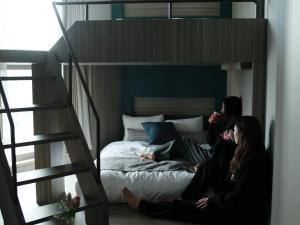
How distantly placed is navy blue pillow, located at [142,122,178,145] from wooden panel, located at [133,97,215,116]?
2.18 feet

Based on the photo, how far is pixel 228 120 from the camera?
425 cm

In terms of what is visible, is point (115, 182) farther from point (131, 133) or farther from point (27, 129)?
point (131, 133)

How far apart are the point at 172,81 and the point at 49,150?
312cm

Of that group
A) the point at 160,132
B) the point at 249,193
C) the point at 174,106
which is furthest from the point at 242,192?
the point at 174,106

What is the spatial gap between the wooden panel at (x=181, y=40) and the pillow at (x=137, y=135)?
2.51 meters

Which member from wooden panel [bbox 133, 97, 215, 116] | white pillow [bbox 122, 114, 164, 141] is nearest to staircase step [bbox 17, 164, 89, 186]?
white pillow [bbox 122, 114, 164, 141]

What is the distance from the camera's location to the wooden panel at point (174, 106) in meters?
6.63

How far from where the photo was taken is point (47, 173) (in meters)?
3.11

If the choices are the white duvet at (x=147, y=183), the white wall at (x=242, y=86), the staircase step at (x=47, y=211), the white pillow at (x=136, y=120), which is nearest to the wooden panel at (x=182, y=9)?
the white wall at (x=242, y=86)

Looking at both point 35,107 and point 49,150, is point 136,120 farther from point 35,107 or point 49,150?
point 35,107

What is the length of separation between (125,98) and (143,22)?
3.16 meters

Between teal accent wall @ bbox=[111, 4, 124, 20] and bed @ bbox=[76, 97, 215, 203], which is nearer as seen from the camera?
bed @ bbox=[76, 97, 215, 203]

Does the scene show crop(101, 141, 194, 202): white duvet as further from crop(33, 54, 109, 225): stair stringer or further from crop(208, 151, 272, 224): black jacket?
crop(33, 54, 109, 225): stair stringer

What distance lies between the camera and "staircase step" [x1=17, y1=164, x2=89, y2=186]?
2936 mm
